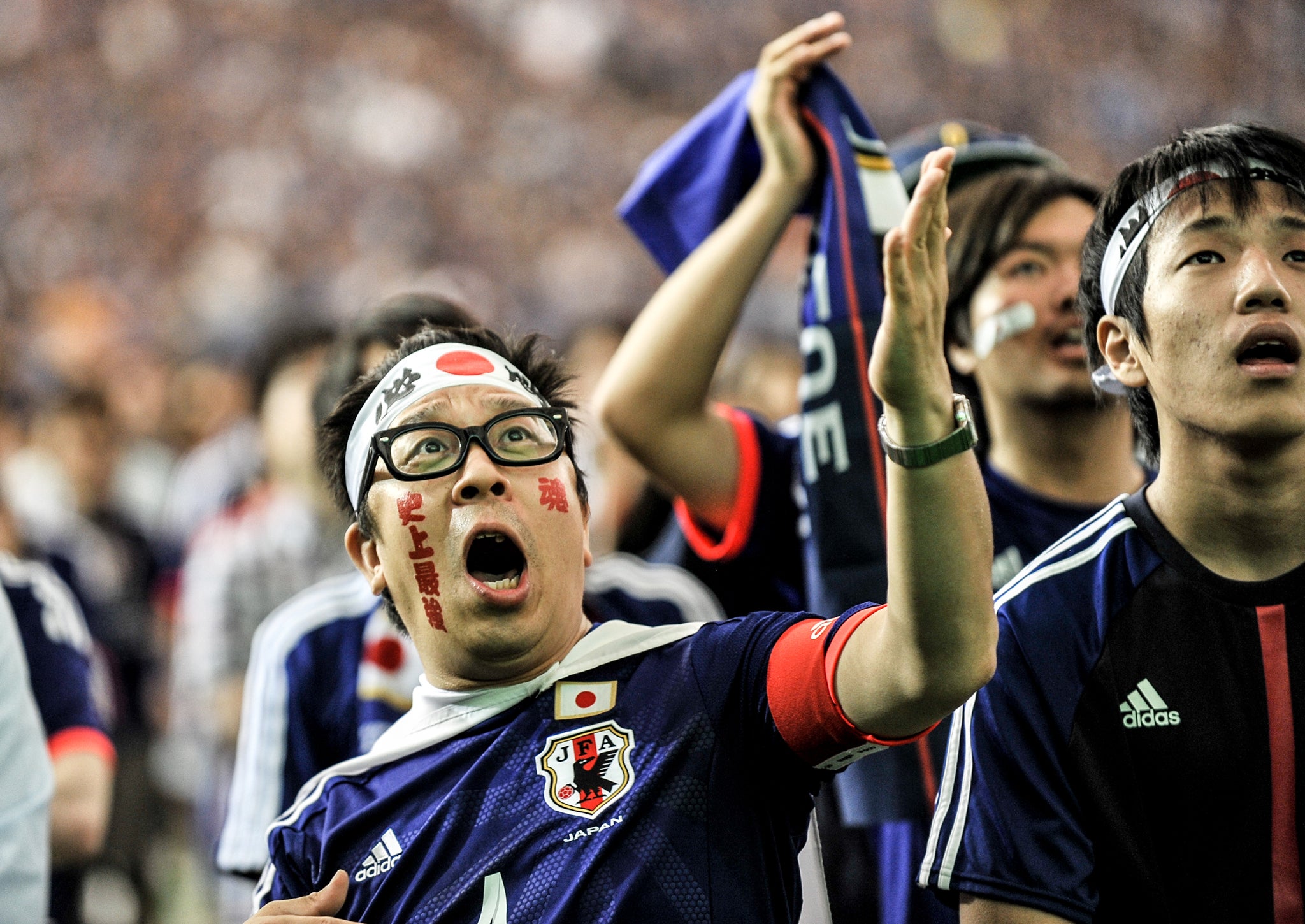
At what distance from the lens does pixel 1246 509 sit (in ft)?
6.07

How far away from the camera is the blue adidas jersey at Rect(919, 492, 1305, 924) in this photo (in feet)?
5.62

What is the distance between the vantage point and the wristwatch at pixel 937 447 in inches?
59.3

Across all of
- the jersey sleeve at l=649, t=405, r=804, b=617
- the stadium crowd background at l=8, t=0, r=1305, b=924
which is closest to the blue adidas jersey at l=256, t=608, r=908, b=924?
the jersey sleeve at l=649, t=405, r=804, b=617

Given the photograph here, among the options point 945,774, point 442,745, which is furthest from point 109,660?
point 945,774

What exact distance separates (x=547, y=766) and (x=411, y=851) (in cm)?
21

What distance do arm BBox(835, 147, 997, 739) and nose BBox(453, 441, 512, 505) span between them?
2.01ft

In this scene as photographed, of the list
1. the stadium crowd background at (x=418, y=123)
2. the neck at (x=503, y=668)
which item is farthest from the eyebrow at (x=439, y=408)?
the stadium crowd background at (x=418, y=123)

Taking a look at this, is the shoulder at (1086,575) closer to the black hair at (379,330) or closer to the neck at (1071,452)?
the neck at (1071,452)

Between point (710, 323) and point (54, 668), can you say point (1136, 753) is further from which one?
point (54, 668)

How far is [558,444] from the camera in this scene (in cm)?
204

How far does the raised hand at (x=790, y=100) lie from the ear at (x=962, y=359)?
0.44 meters

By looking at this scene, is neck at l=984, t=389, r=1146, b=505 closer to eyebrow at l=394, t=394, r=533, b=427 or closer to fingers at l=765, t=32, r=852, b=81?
fingers at l=765, t=32, r=852, b=81

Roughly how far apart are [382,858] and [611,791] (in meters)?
0.34

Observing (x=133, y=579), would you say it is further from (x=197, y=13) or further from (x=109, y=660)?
(x=197, y=13)
